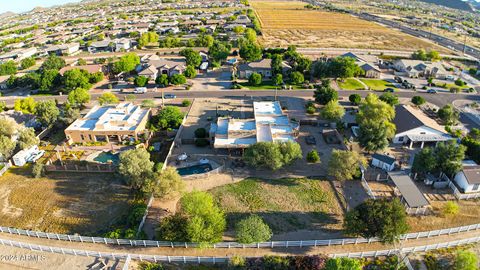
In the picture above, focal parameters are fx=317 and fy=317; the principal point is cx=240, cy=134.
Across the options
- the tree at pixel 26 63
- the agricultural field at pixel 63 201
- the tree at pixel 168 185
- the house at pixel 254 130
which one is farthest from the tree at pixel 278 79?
the tree at pixel 26 63

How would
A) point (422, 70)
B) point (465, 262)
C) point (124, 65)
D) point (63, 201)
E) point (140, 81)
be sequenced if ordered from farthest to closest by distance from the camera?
1. point (422, 70)
2. point (124, 65)
3. point (140, 81)
4. point (63, 201)
5. point (465, 262)

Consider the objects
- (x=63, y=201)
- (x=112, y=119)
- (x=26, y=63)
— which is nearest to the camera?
(x=63, y=201)

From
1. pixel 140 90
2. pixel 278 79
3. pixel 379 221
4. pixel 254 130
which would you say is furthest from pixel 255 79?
pixel 379 221

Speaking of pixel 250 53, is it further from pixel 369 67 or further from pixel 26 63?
pixel 26 63

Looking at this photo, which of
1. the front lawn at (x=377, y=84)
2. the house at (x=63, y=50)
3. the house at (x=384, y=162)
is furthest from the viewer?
the house at (x=63, y=50)

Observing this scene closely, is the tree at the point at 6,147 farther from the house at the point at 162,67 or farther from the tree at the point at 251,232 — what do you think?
the tree at the point at 251,232

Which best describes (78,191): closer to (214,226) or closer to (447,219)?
(214,226)
